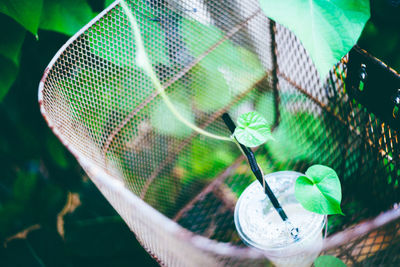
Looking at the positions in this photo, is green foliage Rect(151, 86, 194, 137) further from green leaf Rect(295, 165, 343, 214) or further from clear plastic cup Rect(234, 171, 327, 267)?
green leaf Rect(295, 165, 343, 214)

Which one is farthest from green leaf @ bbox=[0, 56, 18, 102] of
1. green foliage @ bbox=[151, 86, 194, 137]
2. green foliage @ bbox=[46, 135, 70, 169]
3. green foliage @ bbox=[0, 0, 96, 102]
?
green foliage @ bbox=[151, 86, 194, 137]

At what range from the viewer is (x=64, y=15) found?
31.8 inches

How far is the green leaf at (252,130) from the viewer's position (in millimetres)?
594

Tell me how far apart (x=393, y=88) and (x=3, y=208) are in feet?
4.56

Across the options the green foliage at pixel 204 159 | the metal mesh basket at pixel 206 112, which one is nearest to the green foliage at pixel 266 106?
the metal mesh basket at pixel 206 112

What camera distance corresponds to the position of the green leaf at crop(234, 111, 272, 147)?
594 millimetres

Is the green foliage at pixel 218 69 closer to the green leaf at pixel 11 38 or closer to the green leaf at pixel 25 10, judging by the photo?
the green leaf at pixel 25 10

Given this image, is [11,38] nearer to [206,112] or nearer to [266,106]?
[206,112]

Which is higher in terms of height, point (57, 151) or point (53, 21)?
point (53, 21)

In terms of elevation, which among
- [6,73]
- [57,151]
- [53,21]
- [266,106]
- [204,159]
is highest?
[53,21]

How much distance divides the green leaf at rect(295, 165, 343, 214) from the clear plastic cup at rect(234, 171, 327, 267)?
0.07m

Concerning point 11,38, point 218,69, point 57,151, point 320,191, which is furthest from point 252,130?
point 57,151

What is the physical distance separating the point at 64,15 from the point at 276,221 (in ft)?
2.34

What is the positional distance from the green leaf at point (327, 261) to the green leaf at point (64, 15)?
0.75 metres
